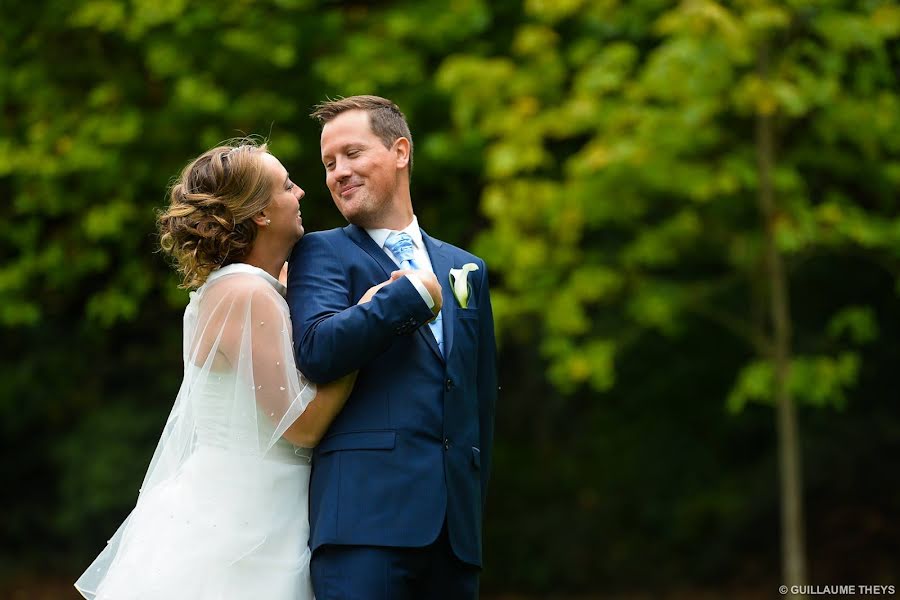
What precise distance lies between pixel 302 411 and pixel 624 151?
179 inches

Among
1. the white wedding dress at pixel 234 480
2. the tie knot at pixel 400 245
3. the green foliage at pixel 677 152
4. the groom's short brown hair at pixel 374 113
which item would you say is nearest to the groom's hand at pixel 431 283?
the tie knot at pixel 400 245

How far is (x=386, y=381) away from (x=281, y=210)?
60 centimetres

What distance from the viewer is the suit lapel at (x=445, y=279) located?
3.34m

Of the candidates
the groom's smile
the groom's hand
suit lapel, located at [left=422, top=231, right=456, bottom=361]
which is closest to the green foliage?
suit lapel, located at [left=422, top=231, right=456, bottom=361]

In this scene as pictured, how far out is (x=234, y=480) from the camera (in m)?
3.34

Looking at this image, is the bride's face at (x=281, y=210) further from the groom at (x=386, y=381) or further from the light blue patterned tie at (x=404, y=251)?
the light blue patterned tie at (x=404, y=251)

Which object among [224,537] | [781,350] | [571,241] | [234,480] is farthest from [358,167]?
[781,350]

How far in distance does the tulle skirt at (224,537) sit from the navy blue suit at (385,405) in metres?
0.10

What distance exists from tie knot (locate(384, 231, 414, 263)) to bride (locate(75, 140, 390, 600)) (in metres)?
0.27

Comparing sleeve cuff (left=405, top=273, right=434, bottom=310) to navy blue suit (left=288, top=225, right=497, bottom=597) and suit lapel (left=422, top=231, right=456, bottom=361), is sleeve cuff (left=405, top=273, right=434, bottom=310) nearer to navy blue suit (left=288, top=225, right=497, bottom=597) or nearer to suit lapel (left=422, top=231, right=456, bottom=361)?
navy blue suit (left=288, top=225, right=497, bottom=597)

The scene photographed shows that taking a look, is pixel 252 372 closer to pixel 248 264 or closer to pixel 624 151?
pixel 248 264

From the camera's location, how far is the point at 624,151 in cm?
732

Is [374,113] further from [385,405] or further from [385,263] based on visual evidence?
[385,405]

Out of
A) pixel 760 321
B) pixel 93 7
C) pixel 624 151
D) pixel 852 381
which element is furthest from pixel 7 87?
pixel 852 381
